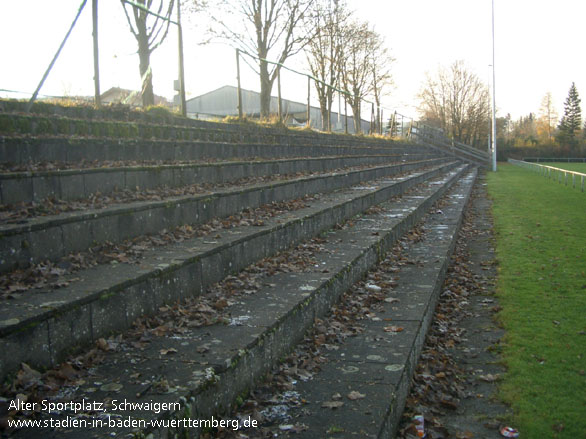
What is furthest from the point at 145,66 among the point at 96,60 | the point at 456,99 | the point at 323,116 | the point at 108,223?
the point at 456,99

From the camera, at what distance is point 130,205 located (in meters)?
4.50

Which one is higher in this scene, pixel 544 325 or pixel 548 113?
pixel 548 113

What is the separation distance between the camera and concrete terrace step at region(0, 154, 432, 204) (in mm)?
4012

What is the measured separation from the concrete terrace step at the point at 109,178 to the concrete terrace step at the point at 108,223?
475 mm

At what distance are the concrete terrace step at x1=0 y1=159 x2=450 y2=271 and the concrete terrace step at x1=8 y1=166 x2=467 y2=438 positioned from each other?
0.96 metres

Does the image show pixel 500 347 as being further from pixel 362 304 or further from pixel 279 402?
pixel 279 402

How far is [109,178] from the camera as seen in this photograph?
5000 millimetres

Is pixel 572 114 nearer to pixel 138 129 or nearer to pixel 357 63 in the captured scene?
pixel 357 63

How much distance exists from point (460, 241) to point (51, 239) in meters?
8.01

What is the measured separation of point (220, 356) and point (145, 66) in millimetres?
7037

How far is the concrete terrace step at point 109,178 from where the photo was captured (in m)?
4.01

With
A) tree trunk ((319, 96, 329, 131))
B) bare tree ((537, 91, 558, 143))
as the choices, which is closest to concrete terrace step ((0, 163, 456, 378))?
tree trunk ((319, 96, 329, 131))

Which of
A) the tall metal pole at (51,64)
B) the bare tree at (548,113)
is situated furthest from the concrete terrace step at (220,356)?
the bare tree at (548,113)

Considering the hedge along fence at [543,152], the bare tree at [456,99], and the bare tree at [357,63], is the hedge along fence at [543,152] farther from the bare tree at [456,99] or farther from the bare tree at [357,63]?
the bare tree at [357,63]
